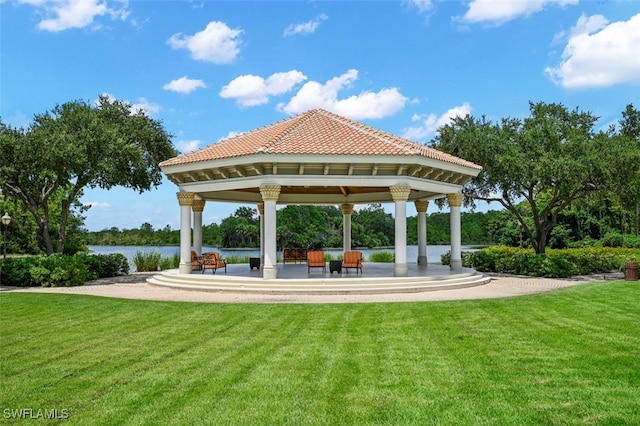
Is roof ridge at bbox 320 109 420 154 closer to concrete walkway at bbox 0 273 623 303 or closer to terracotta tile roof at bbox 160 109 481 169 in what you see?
terracotta tile roof at bbox 160 109 481 169

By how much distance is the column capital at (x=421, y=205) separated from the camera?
73.8 ft

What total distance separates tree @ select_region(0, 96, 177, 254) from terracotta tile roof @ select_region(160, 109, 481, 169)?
10.0 ft

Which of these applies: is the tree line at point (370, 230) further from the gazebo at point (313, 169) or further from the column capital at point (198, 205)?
the column capital at point (198, 205)

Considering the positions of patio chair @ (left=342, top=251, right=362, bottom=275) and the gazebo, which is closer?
the gazebo

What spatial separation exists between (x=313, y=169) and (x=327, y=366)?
10462 millimetres

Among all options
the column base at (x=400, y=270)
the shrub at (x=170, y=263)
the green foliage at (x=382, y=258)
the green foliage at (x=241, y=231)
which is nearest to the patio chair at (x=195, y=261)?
the shrub at (x=170, y=263)

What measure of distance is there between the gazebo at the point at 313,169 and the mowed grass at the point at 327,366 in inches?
229

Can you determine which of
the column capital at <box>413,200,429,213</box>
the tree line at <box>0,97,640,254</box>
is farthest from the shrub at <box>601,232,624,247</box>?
the column capital at <box>413,200,429,213</box>

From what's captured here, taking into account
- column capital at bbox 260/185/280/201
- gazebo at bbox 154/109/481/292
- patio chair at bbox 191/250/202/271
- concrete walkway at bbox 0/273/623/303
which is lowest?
concrete walkway at bbox 0/273/623/303

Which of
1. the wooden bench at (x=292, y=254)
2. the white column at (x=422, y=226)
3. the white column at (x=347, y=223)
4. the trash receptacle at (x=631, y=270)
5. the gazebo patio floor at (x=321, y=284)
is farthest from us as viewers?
the white column at (x=347, y=223)

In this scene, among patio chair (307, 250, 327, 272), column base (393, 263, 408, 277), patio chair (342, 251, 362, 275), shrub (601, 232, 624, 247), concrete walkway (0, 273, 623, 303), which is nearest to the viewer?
concrete walkway (0, 273, 623, 303)

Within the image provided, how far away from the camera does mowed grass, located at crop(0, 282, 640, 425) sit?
188 inches

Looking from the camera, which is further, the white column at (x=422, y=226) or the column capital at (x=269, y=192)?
the white column at (x=422, y=226)

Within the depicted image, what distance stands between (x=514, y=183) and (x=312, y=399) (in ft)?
63.8
